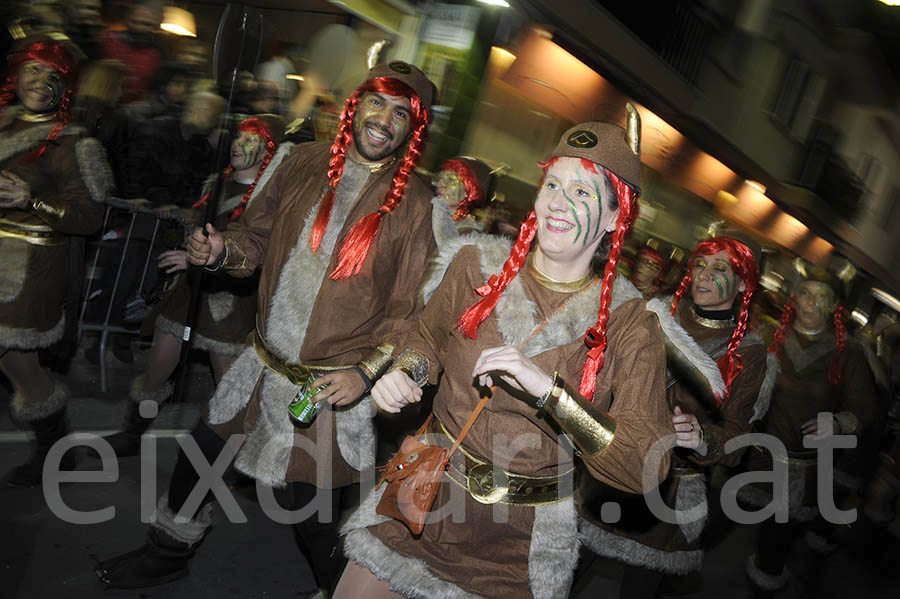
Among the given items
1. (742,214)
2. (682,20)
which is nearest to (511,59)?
(682,20)

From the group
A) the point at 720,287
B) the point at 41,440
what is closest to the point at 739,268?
the point at 720,287

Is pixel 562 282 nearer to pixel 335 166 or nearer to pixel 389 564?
pixel 389 564

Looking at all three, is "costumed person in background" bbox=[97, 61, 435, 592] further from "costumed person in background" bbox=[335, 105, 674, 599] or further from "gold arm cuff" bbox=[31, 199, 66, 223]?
"gold arm cuff" bbox=[31, 199, 66, 223]

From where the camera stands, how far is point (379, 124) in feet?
11.4

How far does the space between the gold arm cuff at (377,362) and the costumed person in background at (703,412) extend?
1.53m

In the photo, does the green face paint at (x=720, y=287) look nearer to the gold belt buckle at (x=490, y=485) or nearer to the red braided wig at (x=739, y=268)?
the red braided wig at (x=739, y=268)

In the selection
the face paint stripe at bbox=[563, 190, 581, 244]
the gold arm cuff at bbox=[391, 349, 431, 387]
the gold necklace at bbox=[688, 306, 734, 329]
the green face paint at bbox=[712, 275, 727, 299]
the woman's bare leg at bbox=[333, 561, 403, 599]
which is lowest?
the woman's bare leg at bbox=[333, 561, 403, 599]

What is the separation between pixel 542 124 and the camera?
11758 millimetres

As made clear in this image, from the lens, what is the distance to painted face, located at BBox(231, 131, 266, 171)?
544cm

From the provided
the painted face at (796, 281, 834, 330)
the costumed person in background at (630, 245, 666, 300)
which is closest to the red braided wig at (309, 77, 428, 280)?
the painted face at (796, 281, 834, 330)

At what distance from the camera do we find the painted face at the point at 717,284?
4348 mm

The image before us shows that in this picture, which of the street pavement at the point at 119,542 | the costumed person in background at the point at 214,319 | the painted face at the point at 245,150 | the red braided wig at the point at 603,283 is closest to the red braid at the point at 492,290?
the red braided wig at the point at 603,283

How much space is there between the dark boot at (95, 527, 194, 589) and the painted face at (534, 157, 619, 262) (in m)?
2.40

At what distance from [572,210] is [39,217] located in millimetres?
3175
